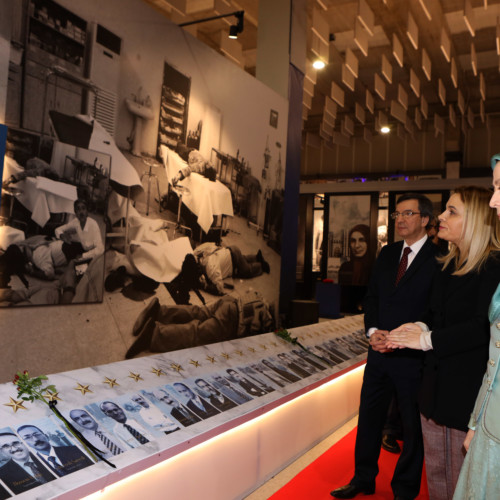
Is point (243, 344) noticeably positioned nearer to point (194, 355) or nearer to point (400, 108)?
point (194, 355)

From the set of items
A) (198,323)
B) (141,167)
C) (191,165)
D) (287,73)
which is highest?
(287,73)

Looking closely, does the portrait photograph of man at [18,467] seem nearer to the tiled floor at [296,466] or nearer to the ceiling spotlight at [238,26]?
the tiled floor at [296,466]

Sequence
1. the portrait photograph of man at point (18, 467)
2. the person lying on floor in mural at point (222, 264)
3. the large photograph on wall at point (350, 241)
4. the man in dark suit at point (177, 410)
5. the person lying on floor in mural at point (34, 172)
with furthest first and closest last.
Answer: the large photograph on wall at point (350, 241) < the person lying on floor in mural at point (222, 264) < the person lying on floor in mural at point (34, 172) < the man in dark suit at point (177, 410) < the portrait photograph of man at point (18, 467)

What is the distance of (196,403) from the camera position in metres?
2.25

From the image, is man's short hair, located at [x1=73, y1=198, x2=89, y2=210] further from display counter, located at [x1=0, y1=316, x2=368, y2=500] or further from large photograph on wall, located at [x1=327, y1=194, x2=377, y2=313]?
large photograph on wall, located at [x1=327, y1=194, x2=377, y2=313]

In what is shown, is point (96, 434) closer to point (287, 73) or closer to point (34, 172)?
point (34, 172)

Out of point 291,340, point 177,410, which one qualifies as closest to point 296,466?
point 291,340

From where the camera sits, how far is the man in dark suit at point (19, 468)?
1423mm

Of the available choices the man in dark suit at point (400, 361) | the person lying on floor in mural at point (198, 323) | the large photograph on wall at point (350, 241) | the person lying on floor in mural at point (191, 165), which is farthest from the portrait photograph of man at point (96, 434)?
the large photograph on wall at point (350, 241)

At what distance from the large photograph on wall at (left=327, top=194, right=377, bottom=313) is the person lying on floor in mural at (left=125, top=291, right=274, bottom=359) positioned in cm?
635

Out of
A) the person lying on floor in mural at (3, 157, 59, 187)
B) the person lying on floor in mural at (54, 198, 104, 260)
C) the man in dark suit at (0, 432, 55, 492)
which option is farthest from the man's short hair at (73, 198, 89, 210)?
the man in dark suit at (0, 432, 55, 492)

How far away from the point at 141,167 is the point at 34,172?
43.5 inches

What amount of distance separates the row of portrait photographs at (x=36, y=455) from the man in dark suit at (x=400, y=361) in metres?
1.59

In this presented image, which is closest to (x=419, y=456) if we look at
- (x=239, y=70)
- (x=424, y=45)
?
(x=239, y=70)
